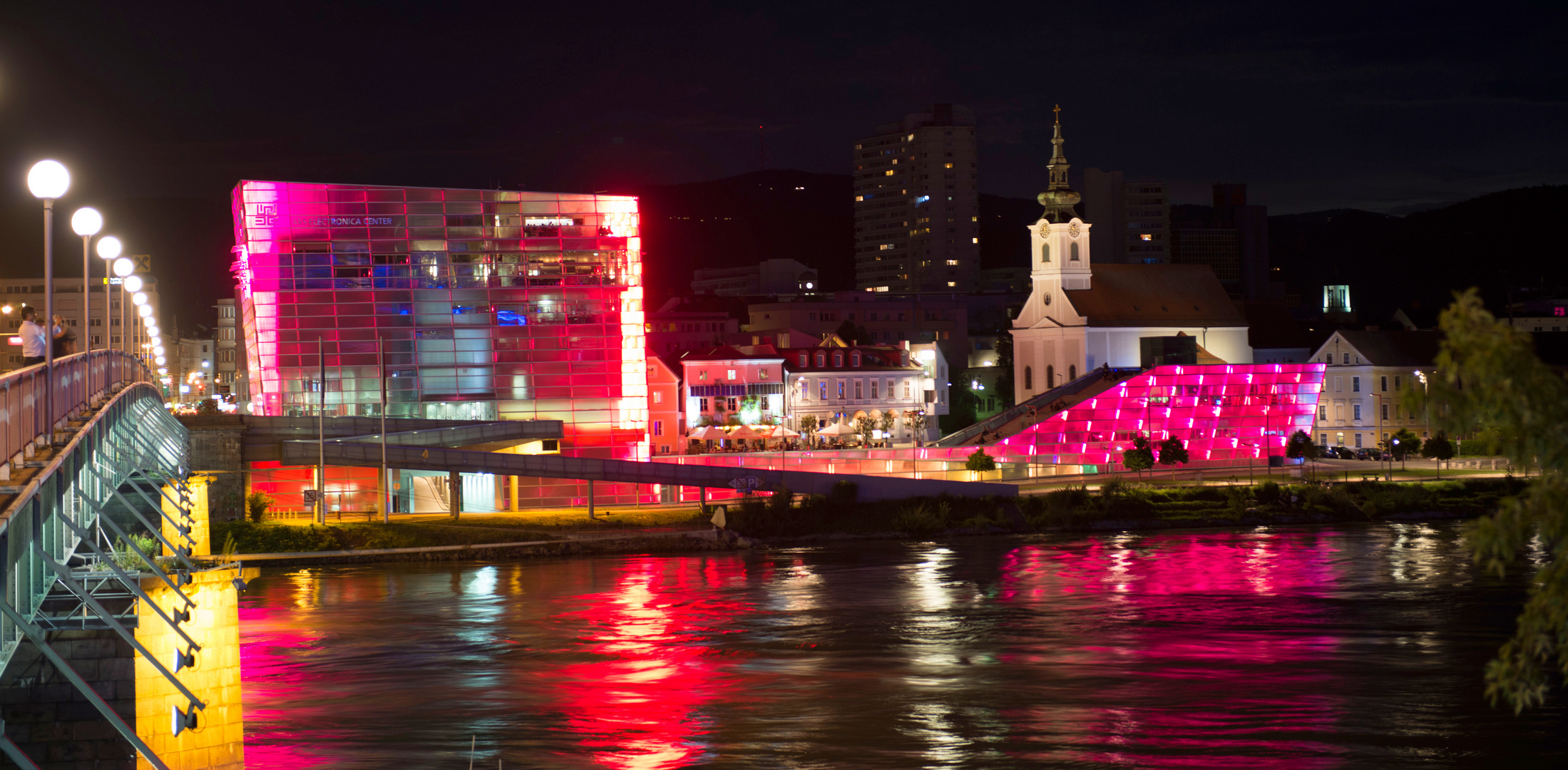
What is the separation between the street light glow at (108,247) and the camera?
22.8 metres

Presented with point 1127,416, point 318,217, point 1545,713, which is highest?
point 318,217

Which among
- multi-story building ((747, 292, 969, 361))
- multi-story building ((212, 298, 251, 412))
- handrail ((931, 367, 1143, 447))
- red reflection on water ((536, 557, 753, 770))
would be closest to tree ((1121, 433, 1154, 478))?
handrail ((931, 367, 1143, 447))

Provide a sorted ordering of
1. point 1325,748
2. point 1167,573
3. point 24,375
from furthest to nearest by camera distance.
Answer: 1. point 1167,573
2. point 1325,748
3. point 24,375

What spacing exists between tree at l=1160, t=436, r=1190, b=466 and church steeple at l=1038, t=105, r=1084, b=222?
3924 centimetres

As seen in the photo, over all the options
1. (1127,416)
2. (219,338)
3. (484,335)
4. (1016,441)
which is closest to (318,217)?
(484,335)

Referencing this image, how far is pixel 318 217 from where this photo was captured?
216 ft

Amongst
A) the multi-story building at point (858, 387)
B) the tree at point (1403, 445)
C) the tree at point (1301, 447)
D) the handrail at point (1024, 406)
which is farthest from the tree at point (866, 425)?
the tree at point (1403, 445)

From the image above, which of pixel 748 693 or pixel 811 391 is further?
pixel 811 391

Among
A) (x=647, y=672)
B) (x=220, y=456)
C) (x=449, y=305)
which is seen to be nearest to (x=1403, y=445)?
(x=449, y=305)

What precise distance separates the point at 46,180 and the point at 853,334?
385ft

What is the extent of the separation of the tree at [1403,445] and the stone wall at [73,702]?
70.5 meters

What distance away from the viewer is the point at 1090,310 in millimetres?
110750

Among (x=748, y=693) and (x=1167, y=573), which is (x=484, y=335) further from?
(x=748, y=693)

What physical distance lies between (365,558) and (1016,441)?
3811 centimetres
